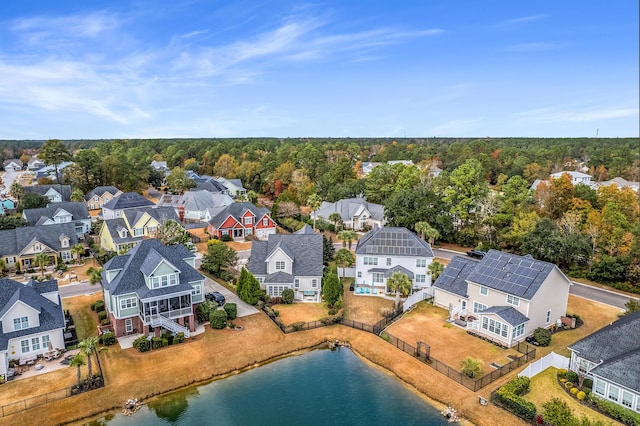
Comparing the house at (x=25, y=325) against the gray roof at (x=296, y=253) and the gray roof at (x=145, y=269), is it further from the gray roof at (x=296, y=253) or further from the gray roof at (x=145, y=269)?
the gray roof at (x=296, y=253)

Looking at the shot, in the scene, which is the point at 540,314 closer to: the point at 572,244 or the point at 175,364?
the point at 572,244

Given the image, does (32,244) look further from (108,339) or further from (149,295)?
(149,295)

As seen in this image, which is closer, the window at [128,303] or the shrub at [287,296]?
the window at [128,303]

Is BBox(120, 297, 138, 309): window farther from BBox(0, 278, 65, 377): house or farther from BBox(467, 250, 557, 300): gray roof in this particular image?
BBox(467, 250, 557, 300): gray roof

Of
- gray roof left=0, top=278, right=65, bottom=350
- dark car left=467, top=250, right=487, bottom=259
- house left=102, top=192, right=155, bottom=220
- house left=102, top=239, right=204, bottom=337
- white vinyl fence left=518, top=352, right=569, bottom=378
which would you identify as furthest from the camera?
house left=102, top=192, right=155, bottom=220

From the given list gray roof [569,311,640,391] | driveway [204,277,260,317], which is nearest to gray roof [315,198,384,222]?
driveway [204,277,260,317]

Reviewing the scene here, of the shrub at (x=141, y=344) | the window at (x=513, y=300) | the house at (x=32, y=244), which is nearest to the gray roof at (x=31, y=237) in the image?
the house at (x=32, y=244)

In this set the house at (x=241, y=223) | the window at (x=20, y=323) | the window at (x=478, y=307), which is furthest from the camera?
the house at (x=241, y=223)
